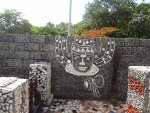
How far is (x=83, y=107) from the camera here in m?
5.89

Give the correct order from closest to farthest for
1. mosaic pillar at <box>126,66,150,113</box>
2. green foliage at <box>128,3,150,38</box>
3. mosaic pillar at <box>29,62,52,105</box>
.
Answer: mosaic pillar at <box>126,66,150,113</box>, mosaic pillar at <box>29,62,52,105</box>, green foliage at <box>128,3,150,38</box>

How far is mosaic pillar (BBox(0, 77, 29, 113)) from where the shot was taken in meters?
3.12

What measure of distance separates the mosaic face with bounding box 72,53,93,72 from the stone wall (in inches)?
12.4

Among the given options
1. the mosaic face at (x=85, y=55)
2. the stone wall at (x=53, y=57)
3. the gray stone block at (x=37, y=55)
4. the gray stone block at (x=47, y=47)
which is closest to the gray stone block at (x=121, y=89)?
the stone wall at (x=53, y=57)

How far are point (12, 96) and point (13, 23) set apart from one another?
18.2 m

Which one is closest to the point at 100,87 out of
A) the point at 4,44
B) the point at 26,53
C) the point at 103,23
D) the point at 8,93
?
the point at 26,53

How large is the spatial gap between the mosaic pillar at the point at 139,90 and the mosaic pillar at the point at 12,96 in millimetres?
1661

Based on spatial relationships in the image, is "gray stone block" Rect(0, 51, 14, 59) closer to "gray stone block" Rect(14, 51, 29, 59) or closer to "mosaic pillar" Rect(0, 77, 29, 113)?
"gray stone block" Rect(14, 51, 29, 59)

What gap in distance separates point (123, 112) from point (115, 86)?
3.32 ft

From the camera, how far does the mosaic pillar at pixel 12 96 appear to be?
10.2 ft

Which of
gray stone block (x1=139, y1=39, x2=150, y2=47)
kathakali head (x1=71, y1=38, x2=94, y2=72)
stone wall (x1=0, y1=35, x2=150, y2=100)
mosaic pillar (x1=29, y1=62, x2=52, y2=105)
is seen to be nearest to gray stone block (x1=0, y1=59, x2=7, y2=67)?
stone wall (x1=0, y1=35, x2=150, y2=100)

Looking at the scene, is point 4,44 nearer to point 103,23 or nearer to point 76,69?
point 76,69

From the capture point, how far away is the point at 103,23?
19781 mm

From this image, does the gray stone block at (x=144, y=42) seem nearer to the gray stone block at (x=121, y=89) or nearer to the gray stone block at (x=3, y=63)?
the gray stone block at (x=121, y=89)
